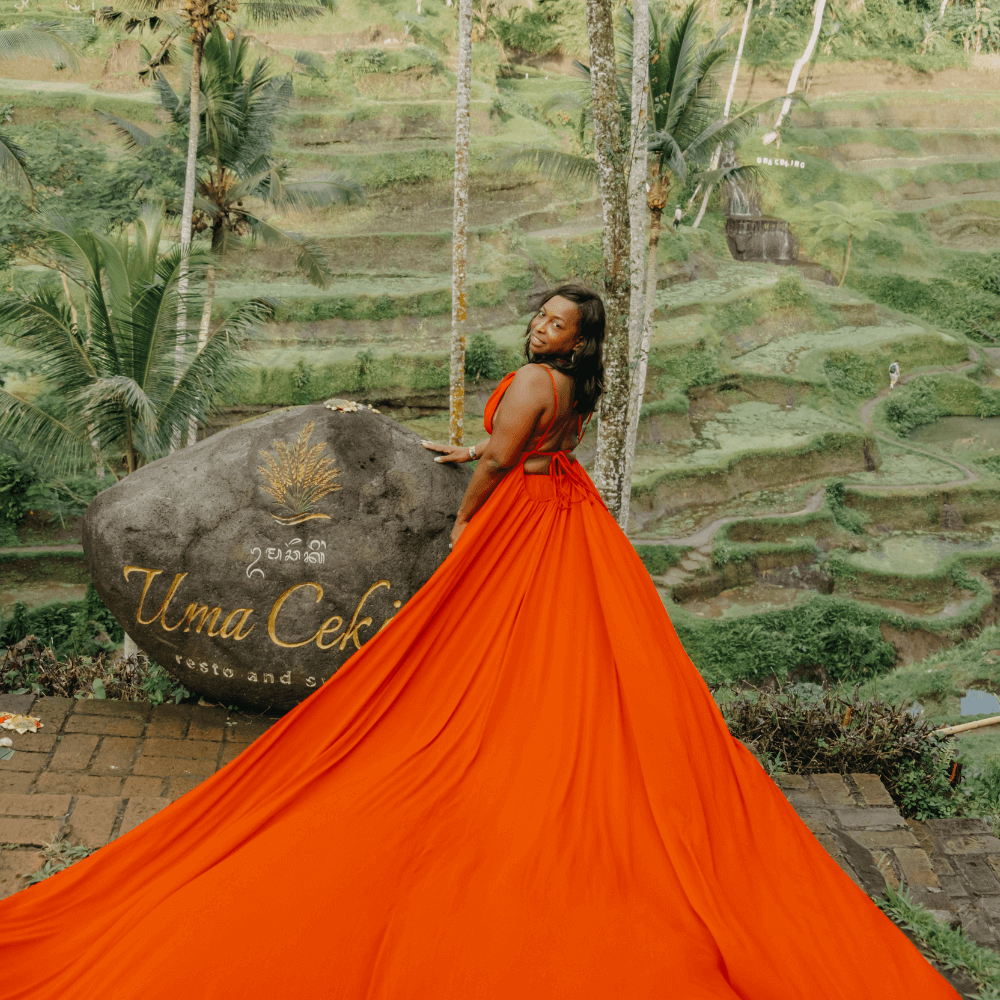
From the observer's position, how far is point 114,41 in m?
22.3

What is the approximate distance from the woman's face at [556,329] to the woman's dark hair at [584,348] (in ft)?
0.05

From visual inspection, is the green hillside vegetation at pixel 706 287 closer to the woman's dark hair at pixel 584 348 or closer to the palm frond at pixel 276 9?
the palm frond at pixel 276 9

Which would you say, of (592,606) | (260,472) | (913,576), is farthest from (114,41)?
(592,606)

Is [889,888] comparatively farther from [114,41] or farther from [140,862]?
[114,41]

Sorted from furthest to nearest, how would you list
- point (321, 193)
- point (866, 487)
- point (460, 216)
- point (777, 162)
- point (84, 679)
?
point (777, 162) → point (866, 487) → point (321, 193) → point (460, 216) → point (84, 679)

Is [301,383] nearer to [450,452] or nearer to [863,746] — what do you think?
[450,452]

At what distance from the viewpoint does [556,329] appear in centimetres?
271

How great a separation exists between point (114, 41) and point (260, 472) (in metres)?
22.5

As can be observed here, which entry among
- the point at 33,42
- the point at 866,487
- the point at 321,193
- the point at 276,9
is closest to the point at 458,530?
the point at 33,42

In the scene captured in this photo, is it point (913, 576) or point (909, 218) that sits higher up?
point (909, 218)

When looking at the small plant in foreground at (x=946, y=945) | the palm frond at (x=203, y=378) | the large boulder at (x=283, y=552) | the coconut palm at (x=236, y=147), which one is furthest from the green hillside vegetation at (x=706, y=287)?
the large boulder at (x=283, y=552)

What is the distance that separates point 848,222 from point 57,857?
24.8 meters

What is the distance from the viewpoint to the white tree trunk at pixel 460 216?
9.37 meters

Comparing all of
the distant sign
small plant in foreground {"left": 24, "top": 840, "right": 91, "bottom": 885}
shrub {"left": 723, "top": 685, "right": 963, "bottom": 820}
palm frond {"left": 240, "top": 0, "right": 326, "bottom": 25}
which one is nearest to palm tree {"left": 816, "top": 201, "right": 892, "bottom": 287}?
the distant sign
